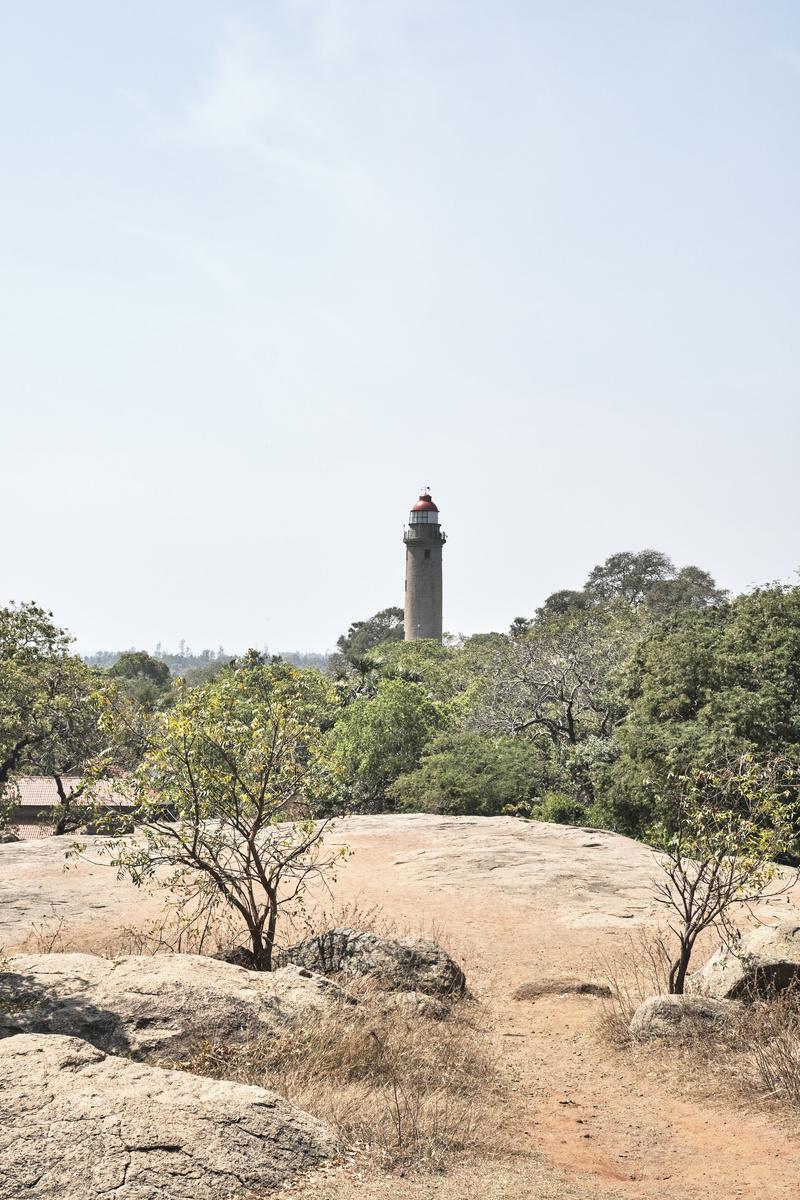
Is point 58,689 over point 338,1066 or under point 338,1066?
over

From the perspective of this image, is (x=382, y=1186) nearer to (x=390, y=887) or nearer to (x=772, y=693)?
(x=390, y=887)

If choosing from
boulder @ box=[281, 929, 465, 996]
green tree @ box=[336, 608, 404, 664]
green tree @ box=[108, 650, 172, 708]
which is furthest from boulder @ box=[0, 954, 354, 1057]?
green tree @ box=[336, 608, 404, 664]

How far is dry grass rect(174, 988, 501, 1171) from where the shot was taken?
6023 millimetres

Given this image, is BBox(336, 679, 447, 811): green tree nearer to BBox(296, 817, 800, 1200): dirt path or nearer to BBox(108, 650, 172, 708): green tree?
BBox(296, 817, 800, 1200): dirt path

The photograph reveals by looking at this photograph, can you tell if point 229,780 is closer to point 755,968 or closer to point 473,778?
point 755,968

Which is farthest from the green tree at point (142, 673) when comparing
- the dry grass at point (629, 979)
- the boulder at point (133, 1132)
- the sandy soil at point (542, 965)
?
the boulder at point (133, 1132)

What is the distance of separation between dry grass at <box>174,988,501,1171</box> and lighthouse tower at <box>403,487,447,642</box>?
61.9 meters

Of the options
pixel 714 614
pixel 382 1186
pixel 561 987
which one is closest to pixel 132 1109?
pixel 382 1186

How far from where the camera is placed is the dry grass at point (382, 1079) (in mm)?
6023

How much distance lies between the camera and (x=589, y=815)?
76.5 feet

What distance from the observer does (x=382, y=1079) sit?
7289mm

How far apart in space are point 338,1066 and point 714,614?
819 inches

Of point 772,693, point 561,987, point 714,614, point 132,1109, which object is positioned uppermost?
point 714,614

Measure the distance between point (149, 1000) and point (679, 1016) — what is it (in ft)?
14.7
